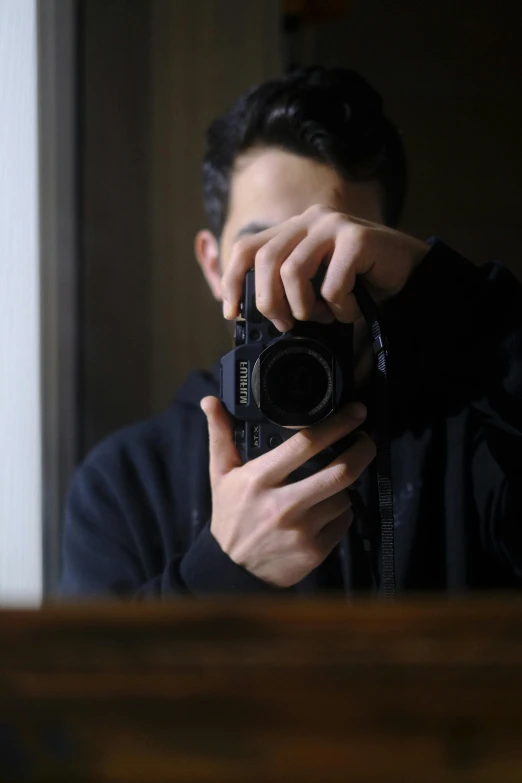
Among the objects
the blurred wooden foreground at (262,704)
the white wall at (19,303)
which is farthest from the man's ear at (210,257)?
the blurred wooden foreground at (262,704)

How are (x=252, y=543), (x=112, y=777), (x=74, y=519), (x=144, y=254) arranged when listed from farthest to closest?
(x=144, y=254)
(x=74, y=519)
(x=252, y=543)
(x=112, y=777)

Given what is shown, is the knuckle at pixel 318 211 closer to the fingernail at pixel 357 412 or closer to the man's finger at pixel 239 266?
the man's finger at pixel 239 266

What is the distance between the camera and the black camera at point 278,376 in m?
0.42

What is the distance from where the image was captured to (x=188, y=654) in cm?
19

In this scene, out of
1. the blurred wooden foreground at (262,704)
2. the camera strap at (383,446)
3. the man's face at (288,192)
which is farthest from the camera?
the man's face at (288,192)

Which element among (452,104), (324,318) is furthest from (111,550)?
(452,104)

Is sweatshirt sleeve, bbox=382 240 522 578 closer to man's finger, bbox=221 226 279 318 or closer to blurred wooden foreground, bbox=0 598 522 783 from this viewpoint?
man's finger, bbox=221 226 279 318

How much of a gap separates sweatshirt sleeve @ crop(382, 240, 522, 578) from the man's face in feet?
0.45

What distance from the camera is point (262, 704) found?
185 mm

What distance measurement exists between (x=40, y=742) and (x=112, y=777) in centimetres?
2

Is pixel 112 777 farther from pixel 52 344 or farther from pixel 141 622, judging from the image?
pixel 52 344

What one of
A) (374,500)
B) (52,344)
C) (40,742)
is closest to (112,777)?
(40,742)

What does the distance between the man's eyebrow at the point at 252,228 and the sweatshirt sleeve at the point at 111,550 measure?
276 mm

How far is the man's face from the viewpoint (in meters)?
0.57
